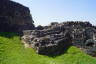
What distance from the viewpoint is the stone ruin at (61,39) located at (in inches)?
2066

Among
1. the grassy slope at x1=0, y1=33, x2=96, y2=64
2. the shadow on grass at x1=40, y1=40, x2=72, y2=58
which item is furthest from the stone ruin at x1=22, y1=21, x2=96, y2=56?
the grassy slope at x1=0, y1=33, x2=96, y2=64

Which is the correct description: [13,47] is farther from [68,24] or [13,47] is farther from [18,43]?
[68,24]

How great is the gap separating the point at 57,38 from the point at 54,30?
6.18m

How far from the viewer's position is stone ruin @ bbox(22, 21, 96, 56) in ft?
172

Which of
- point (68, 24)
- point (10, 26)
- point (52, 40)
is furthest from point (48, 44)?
point (10, 26)

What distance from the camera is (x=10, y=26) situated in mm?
69000

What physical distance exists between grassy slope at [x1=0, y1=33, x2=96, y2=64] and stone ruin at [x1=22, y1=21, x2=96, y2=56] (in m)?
2.24

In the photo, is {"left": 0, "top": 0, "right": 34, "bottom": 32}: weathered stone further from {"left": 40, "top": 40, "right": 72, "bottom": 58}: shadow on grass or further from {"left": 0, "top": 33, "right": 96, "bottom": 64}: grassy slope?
{"left": 40, "top": 40, "right": 72, "bottom": 58}: shadow on grass

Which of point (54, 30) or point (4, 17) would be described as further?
point (4, 17)

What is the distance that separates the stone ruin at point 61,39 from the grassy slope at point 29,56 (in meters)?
2.24

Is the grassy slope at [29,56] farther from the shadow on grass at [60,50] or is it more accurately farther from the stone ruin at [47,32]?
the stone ruin at [47,32]

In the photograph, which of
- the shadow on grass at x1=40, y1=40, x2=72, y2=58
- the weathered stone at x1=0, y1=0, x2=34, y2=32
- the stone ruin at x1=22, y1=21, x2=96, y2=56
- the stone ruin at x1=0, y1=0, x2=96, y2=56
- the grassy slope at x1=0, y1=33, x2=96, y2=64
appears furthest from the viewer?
the weathered stone at x1=0, y1=0, x2=34, y2=32

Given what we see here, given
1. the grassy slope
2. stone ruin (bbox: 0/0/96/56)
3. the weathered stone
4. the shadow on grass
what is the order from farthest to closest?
the weathered stone → stone ruin (bbox: 0/0/96/56) → the shadow on grass → the grassy slope

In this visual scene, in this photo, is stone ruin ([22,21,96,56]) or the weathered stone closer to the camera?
stone ruin ([22,21,96,56])
